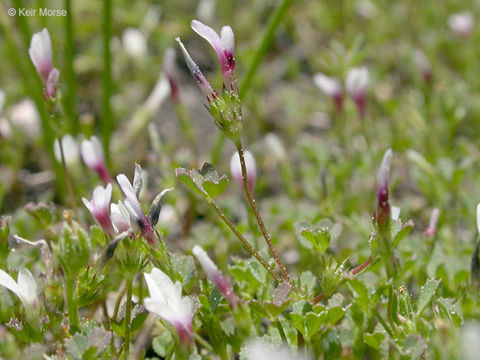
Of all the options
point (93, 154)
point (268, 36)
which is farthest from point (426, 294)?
point (268, 36)

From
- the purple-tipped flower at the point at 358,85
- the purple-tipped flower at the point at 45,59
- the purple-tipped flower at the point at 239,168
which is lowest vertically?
the purple-tipped flower at the point at 239,168

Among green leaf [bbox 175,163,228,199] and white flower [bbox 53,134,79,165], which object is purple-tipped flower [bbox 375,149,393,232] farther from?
white flower [bbox 53,134,79,165]

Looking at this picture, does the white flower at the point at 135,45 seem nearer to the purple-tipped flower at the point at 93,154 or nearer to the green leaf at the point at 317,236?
the purple-tipped flower at the point at 93,154

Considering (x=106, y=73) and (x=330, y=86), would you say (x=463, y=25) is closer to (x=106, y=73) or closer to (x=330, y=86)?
(x=330, y=86)

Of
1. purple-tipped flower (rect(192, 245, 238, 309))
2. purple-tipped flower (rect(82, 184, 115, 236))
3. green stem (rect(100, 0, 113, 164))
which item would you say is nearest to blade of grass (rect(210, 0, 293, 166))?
green stem (rect(100, 0, 113, 164))

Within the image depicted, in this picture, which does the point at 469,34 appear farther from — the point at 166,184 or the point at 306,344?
the point at 306,344

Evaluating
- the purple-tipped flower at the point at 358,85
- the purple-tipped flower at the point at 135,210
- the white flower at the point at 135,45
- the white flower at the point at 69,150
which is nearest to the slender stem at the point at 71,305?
the purple-tipped flower at the point at 135,210

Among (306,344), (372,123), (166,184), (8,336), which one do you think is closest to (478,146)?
(372,123)
